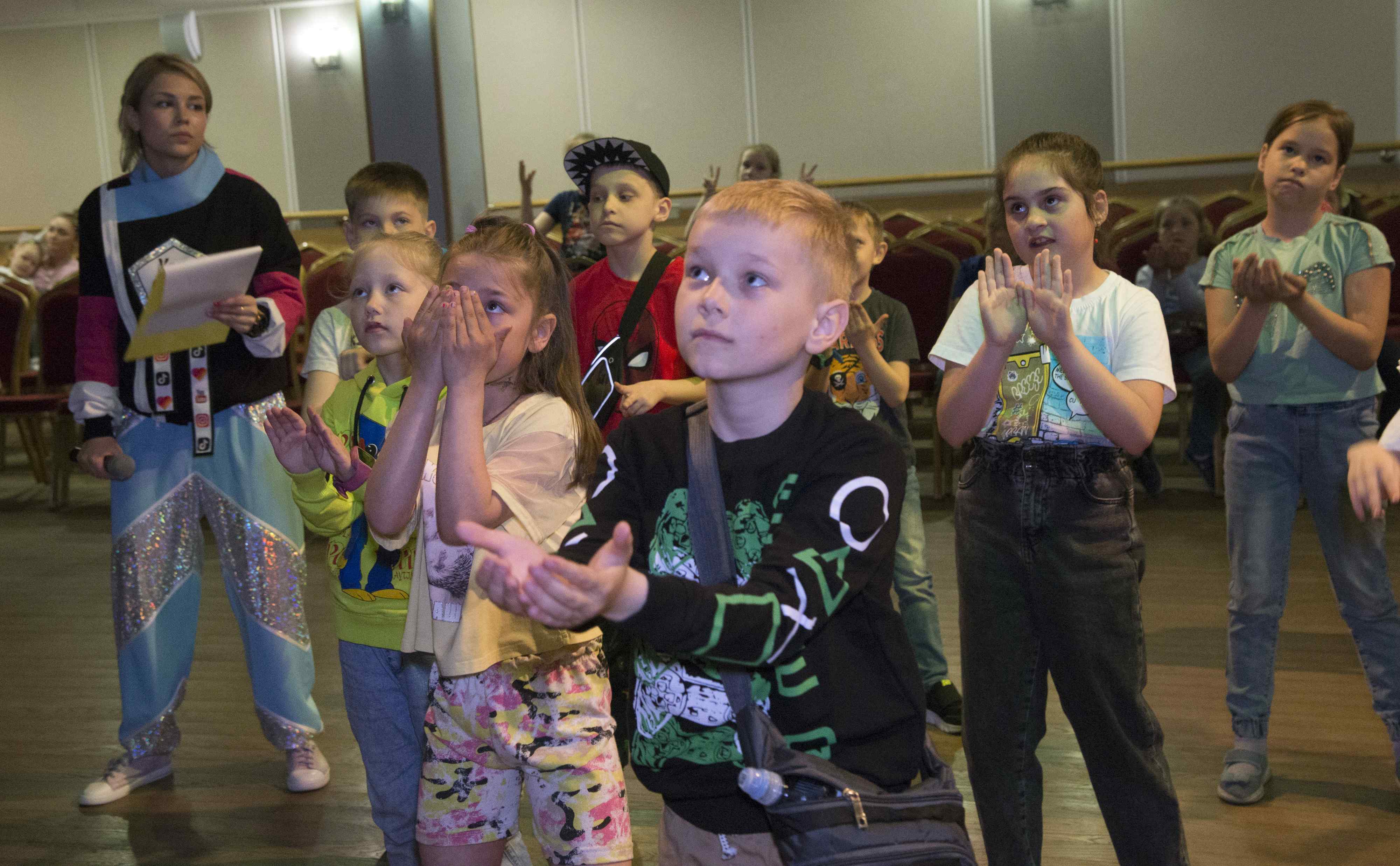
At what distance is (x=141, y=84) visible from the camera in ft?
7.91

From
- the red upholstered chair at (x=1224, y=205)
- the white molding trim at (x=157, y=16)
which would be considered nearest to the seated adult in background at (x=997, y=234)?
the red upholstered chair at (x=1224, y=205)

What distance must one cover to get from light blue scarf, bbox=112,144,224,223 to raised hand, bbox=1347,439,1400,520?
2181mm

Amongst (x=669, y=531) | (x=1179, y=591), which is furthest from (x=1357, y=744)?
(x=669, y=531)

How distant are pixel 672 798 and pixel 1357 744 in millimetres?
1968

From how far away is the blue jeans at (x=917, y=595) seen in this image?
2709 mm

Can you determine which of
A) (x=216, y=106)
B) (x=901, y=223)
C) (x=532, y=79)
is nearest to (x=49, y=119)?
(x=216, y=106)

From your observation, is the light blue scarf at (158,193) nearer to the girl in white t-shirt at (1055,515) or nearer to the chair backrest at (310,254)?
the girl in white t-shirt at (1055,515)

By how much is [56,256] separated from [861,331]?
5.71 meters

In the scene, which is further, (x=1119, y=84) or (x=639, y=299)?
(x=1119, y=84)

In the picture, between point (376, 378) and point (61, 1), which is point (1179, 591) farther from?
point (61, 1)

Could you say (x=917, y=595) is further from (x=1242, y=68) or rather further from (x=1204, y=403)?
(x=1242, y=68)

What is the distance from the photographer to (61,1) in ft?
29.5

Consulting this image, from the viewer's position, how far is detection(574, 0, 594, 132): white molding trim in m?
8.60

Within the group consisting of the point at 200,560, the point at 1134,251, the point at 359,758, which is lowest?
the point at 359,758
